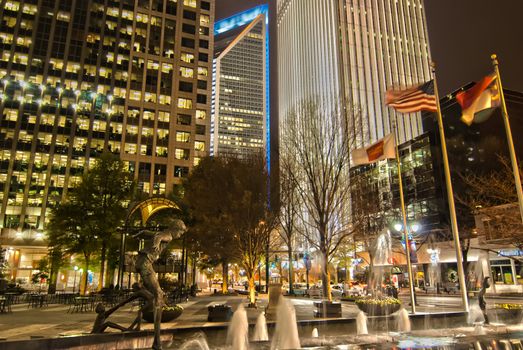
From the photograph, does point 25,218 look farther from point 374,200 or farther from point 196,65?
point 374,200

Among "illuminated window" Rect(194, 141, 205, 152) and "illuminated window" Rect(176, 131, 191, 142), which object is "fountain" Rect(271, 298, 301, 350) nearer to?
"illuminated window" Rect(194, 141, 205, 152)

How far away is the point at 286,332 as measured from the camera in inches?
445

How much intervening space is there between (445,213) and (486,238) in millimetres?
17991

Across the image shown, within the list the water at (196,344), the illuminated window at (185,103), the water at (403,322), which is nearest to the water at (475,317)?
the water at (403,322)

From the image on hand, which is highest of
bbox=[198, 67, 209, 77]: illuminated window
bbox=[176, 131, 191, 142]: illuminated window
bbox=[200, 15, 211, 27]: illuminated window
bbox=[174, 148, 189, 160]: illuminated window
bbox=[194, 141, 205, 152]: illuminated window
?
bbox=[200, 15, 211, 27]: illuminated window

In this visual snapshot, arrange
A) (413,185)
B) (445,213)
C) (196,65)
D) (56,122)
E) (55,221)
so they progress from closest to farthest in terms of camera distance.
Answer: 1. (55,221)
2. (445,213)
3. (413,185)
4. (56,122)
5. (196,65)

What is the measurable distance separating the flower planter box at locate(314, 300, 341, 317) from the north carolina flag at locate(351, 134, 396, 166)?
773 cm

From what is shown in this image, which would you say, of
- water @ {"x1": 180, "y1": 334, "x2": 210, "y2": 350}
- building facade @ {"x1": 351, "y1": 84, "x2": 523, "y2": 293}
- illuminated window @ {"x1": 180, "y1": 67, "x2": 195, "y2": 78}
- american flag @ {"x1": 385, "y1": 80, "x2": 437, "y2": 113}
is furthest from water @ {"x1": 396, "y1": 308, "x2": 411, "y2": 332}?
illuminated window @ {"x1": 180, "y1": 67, "x2": 195, "y2": 78}

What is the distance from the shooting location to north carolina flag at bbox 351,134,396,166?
19.8m

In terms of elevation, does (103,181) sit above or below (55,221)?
above

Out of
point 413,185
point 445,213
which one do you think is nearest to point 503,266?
point 445,213

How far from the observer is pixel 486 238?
136 ft

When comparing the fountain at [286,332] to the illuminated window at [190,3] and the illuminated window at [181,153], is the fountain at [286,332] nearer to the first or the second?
the illuminated window at [181,153]

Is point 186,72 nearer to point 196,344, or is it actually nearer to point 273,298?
point 273,298
